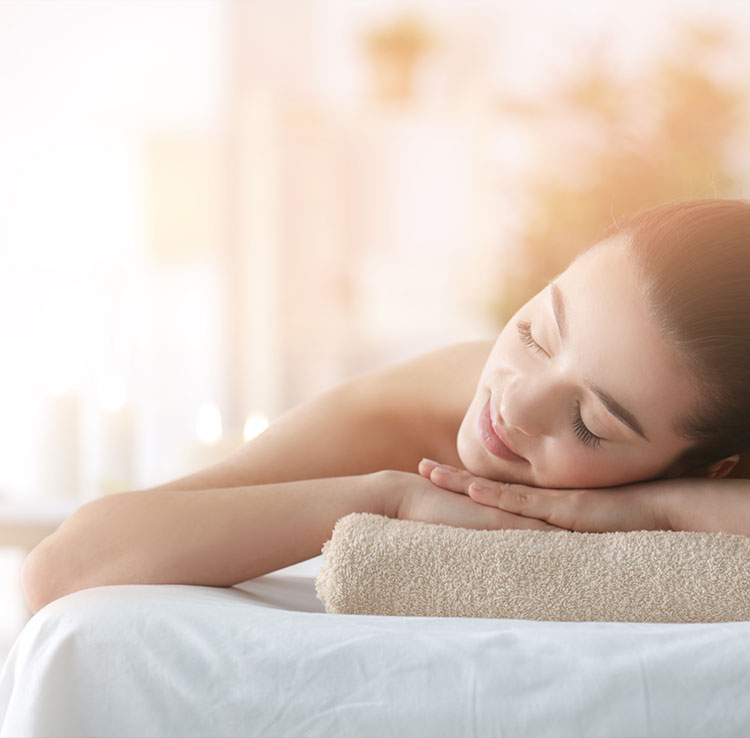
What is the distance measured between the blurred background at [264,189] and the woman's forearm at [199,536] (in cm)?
318

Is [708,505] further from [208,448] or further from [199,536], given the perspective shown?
[208,448]

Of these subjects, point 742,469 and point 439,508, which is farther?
point 742,469

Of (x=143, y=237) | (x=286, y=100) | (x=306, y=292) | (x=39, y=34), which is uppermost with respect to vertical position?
(x=39, y=34)

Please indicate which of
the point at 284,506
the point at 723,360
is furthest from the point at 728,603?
the point at 284,506

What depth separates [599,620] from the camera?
30.6 inches

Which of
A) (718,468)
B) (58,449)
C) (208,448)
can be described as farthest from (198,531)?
(58,449)

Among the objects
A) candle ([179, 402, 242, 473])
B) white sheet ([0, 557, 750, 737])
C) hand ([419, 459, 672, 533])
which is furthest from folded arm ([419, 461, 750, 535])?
candle ([179, 402, 242, 473])

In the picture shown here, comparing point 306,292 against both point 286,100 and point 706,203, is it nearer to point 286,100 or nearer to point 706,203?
point 286,100

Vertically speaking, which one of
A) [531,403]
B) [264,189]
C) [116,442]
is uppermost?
[264,189]

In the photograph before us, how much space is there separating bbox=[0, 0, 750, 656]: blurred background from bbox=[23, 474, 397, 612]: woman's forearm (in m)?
3.18

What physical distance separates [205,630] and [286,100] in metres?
3.82

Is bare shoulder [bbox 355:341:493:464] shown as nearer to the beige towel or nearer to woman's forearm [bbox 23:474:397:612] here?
woman's forearm [bbox 23:474:397:612]

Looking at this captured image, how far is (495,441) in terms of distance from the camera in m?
0.98

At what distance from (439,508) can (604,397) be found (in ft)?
0.57
